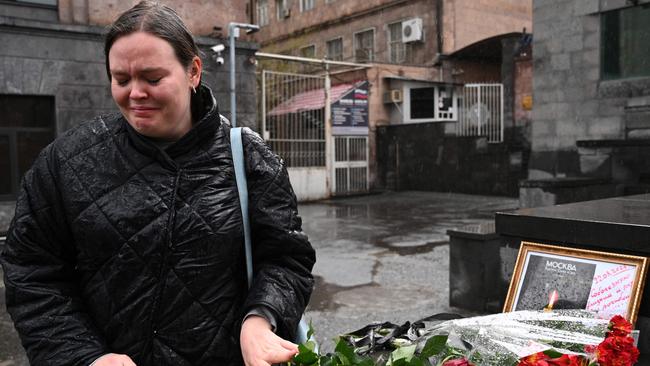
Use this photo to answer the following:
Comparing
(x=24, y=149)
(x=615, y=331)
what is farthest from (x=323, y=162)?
(x=615, y=331)

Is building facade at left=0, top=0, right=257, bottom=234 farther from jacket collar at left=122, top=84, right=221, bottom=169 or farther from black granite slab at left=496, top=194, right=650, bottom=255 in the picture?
jacket collar at left=122, top=84, right=221, bottom=169

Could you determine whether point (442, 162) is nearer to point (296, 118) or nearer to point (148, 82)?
point (296, 118)

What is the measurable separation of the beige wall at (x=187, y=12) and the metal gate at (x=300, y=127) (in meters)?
4.25

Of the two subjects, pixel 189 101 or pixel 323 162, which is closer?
pixel 189 101

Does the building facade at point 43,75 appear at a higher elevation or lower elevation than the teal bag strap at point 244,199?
higher

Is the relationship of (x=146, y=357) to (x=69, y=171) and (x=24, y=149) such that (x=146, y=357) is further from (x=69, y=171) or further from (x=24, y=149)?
(x=24, y=149)

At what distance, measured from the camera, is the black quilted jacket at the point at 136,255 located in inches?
67.0

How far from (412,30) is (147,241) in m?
22.7

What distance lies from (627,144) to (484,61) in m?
13.8

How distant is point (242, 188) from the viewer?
188 cm

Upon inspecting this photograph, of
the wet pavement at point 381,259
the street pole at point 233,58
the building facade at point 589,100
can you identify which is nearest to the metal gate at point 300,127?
the wet pavement at point 381,259

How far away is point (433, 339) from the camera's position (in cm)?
183

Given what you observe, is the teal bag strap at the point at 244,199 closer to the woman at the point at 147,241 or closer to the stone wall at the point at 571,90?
the woman at the point at 147,241

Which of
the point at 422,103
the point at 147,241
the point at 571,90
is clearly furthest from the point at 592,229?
the point at 422,103
